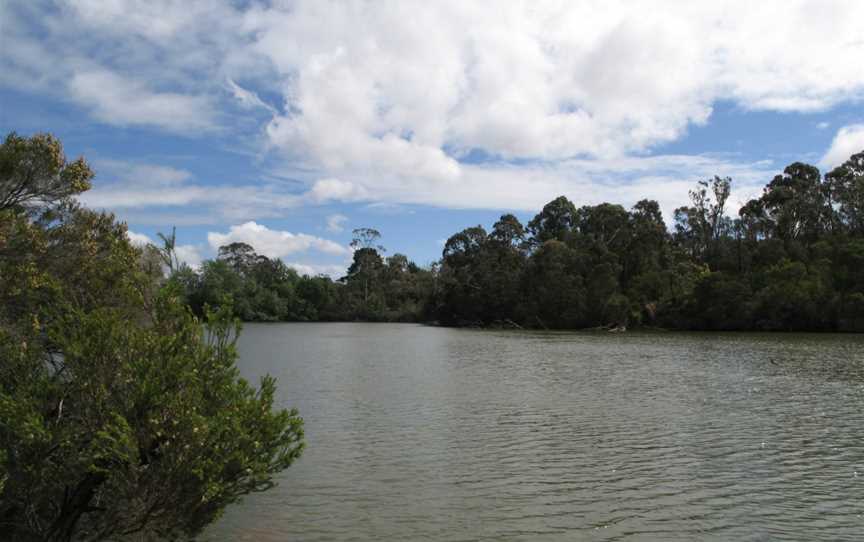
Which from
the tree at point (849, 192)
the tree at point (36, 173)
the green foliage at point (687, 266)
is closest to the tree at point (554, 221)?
the green foliage at point (687, 266)

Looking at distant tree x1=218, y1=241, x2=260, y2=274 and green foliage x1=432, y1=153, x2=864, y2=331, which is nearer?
green foliage x1=432, y1=153, x2=864, y2=331

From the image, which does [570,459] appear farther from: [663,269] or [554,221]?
[554,221]

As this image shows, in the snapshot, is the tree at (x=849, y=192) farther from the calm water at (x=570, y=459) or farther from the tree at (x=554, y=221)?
the calm water at (x=570, y=459)

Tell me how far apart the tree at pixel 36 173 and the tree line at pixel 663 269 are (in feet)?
201

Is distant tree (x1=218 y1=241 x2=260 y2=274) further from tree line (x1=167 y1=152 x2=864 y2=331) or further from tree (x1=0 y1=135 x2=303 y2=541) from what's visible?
tree (x1=0 y1=135 x2=303 y2=541)

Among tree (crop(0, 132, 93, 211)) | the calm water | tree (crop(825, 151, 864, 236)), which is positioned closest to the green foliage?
tree (crop(825, 151, 864, 236))

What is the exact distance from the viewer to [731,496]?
12.5 m

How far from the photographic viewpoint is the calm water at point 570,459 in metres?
11.1

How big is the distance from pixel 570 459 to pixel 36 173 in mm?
13746

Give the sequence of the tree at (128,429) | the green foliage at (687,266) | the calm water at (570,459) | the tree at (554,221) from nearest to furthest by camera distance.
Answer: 1. the tree at (128,429)
2. the calm water at (570,459)
3. the green foliage at (687,266)
4. the tree at (554,221)

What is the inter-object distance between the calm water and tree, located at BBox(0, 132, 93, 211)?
7916 millimetres

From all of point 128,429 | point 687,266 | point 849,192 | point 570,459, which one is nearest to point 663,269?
point 687,266

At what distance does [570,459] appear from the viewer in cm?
1547

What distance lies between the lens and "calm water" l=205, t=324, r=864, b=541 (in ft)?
36.3
